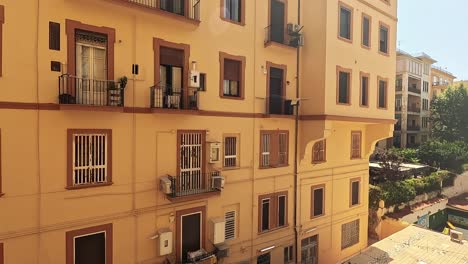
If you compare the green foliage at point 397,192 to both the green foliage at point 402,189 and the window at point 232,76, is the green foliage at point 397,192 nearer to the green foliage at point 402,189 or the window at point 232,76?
the green foliage at point 402,189

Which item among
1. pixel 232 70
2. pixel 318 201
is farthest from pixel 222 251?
pixel 232 70

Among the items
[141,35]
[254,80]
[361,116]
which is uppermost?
[141,35]

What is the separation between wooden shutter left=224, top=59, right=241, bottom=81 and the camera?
11805mm

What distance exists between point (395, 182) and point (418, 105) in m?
30.7

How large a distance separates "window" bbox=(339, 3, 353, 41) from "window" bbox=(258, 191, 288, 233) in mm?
8343

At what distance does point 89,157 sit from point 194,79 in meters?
4.22

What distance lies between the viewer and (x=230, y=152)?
1196 centimetres

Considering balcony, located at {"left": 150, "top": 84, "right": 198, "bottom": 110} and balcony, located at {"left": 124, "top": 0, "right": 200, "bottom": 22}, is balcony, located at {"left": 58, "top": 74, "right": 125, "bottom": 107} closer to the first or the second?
balcony, located at {"left": 150, "top": 84, "right": 198, "bottom": 110}

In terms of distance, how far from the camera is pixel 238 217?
12.2 meters

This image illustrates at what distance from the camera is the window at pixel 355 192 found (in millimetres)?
16906

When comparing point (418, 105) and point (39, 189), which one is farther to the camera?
point (418, 105)

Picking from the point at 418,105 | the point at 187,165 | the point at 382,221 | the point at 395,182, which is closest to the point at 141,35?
the point at 187,165

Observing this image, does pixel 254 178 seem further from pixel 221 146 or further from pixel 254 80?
pixel 254 80

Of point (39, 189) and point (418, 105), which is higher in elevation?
point (418, 105)
